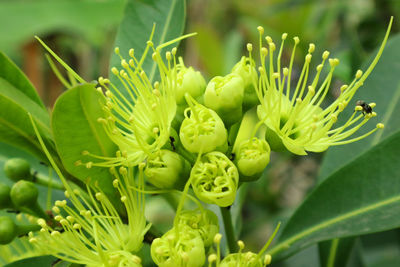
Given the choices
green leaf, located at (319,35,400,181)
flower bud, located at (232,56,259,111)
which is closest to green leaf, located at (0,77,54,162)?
flower bud, located at (232,56,259,111)

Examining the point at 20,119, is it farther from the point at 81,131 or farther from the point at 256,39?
the point at 256,39

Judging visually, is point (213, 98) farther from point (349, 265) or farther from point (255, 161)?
point (349, 265)

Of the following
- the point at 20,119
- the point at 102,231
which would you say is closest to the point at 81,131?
→ the point at 20,119

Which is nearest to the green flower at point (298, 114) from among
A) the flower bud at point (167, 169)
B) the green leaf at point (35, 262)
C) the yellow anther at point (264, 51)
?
the yellow anther at point (264, 51)

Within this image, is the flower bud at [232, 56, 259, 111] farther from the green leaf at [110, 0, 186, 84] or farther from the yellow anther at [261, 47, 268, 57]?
the green leaf at [110, 0, 186, 84]

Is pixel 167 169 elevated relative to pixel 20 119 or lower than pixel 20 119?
lower

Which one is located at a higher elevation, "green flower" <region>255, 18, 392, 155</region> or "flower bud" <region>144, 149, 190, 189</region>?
"green flower" <region>255, 18, 392, 155</region>
